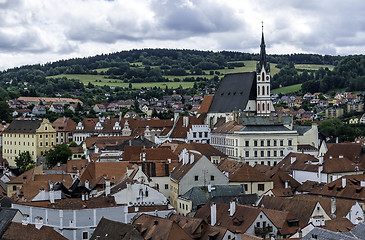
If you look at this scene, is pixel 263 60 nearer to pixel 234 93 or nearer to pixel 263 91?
pixel 263 91

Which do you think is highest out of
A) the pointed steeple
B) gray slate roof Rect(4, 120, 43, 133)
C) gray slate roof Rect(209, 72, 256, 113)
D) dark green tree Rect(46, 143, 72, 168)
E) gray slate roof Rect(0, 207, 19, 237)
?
the pointed steeple

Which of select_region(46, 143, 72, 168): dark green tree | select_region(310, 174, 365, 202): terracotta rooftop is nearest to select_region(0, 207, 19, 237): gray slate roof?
select_region(310, 174, 365, 202): terracotta rooftop

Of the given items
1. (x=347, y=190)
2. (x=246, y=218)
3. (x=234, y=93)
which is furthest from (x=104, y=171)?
(x=234, y=93)

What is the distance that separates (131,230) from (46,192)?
14.7 meters

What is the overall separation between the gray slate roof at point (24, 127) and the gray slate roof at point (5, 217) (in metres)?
83.8

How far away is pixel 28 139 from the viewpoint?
132875 mm

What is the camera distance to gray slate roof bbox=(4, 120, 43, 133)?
134 meters

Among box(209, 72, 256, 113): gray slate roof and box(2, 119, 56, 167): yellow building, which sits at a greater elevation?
box(209, 72, 256, 113): gray slate roof

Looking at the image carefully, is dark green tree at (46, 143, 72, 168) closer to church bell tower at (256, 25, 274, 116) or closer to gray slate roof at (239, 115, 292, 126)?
gray slate roof at (239, 115, 292, 126)

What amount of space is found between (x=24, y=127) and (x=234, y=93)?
149ft

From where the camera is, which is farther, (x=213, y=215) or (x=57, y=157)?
(x=57, y=157)

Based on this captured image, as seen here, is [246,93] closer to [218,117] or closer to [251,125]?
[218,117]

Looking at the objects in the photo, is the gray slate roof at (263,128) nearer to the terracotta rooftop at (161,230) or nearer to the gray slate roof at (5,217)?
the terracotta rooftop at (161,230)

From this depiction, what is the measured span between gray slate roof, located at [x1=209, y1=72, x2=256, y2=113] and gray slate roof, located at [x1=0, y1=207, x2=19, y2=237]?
2819 inches
